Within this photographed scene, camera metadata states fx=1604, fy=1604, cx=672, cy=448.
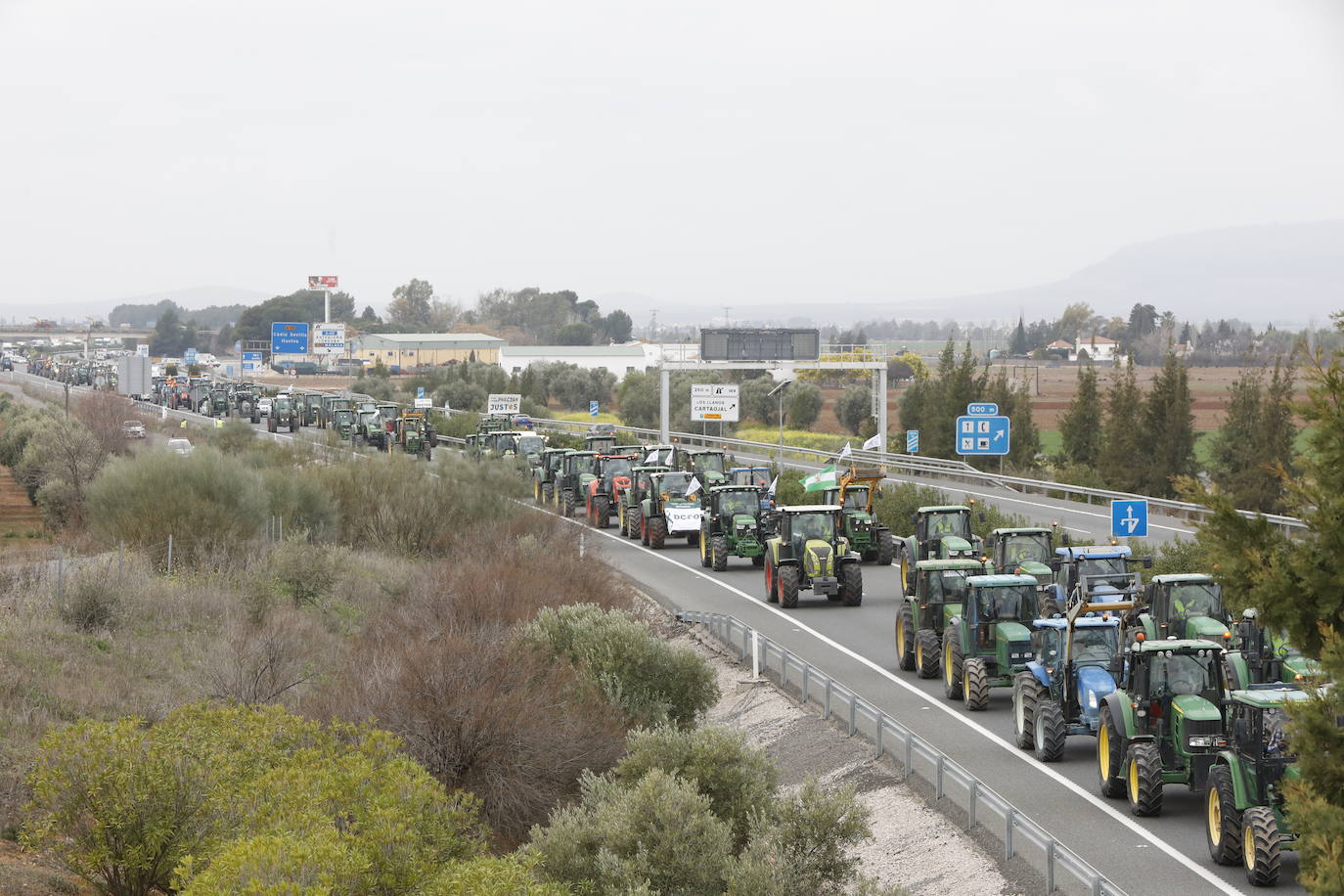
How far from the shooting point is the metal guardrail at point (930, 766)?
13961mm

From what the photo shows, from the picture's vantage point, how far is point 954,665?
72.8 ft

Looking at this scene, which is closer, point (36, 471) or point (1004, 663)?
point (1004, 663)

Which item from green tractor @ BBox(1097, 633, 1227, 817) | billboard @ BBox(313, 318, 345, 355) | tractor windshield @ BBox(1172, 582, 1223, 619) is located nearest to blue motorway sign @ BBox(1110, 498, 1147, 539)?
tractor windshield @ BBox(1172, 582, 1223, 619)

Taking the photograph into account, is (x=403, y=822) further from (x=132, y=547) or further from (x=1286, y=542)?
(x=132, y=547)

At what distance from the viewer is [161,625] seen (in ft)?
103

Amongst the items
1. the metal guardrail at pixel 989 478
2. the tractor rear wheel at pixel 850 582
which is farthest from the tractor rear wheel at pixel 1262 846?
the metal guardrail at pixel 989 478

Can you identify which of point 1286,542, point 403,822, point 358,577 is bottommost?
point 358,577

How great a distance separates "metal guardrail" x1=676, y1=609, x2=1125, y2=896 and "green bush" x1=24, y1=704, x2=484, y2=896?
16.4 ft

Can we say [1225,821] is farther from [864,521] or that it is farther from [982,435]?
[982,435]

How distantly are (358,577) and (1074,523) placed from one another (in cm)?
1960

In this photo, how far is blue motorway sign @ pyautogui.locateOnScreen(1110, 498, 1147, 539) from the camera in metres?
32.2

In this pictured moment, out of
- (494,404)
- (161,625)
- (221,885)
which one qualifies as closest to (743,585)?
(161,625)

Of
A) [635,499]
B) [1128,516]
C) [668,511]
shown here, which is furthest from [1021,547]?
[635,499]

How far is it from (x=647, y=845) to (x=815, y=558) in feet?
57.9
